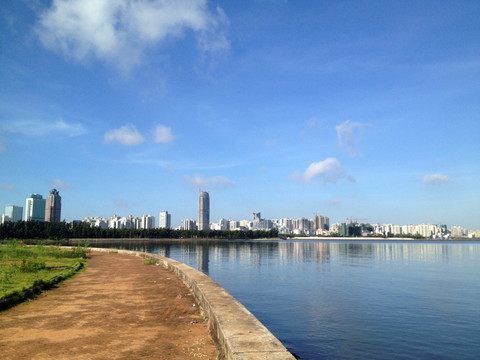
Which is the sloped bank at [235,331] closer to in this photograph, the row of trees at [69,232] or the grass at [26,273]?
the grass at [26,273]

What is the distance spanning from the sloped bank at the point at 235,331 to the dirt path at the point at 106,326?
1.67ft

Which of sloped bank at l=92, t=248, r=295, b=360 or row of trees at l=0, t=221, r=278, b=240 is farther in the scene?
row of trees at l=0, t=221, r=278, b=240

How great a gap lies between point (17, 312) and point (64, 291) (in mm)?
4393

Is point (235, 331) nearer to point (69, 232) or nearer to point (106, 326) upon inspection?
point (106, 326)

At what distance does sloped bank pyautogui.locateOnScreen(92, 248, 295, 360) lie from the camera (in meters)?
6.72

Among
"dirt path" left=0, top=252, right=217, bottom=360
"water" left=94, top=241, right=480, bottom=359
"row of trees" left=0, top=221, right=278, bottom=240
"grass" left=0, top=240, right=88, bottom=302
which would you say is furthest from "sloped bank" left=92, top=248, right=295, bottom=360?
"row of trees" left=0, top=221, right=278, bottom=240

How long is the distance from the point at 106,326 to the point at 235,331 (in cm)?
450

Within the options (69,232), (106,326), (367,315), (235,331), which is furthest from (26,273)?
(69,232)

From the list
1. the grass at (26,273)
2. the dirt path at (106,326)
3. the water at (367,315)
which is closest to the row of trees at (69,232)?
the grass at (26,273)

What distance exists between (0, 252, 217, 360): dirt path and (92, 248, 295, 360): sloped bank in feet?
1.67

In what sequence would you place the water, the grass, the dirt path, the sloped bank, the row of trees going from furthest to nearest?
the row of trees → the grass → the water → the dirt path → the sloped bank

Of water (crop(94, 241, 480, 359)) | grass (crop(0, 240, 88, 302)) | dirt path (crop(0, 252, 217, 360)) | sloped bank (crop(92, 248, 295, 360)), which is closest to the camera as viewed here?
sloped bank (crop(92, 248, 295, 360))

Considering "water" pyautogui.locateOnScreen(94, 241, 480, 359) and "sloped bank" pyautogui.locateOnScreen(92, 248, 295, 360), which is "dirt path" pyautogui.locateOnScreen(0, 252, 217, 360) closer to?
"sloped bank" pyautogui.locateOnScreen(92, 248, 295, 360)

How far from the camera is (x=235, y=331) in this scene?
8.20 metres
